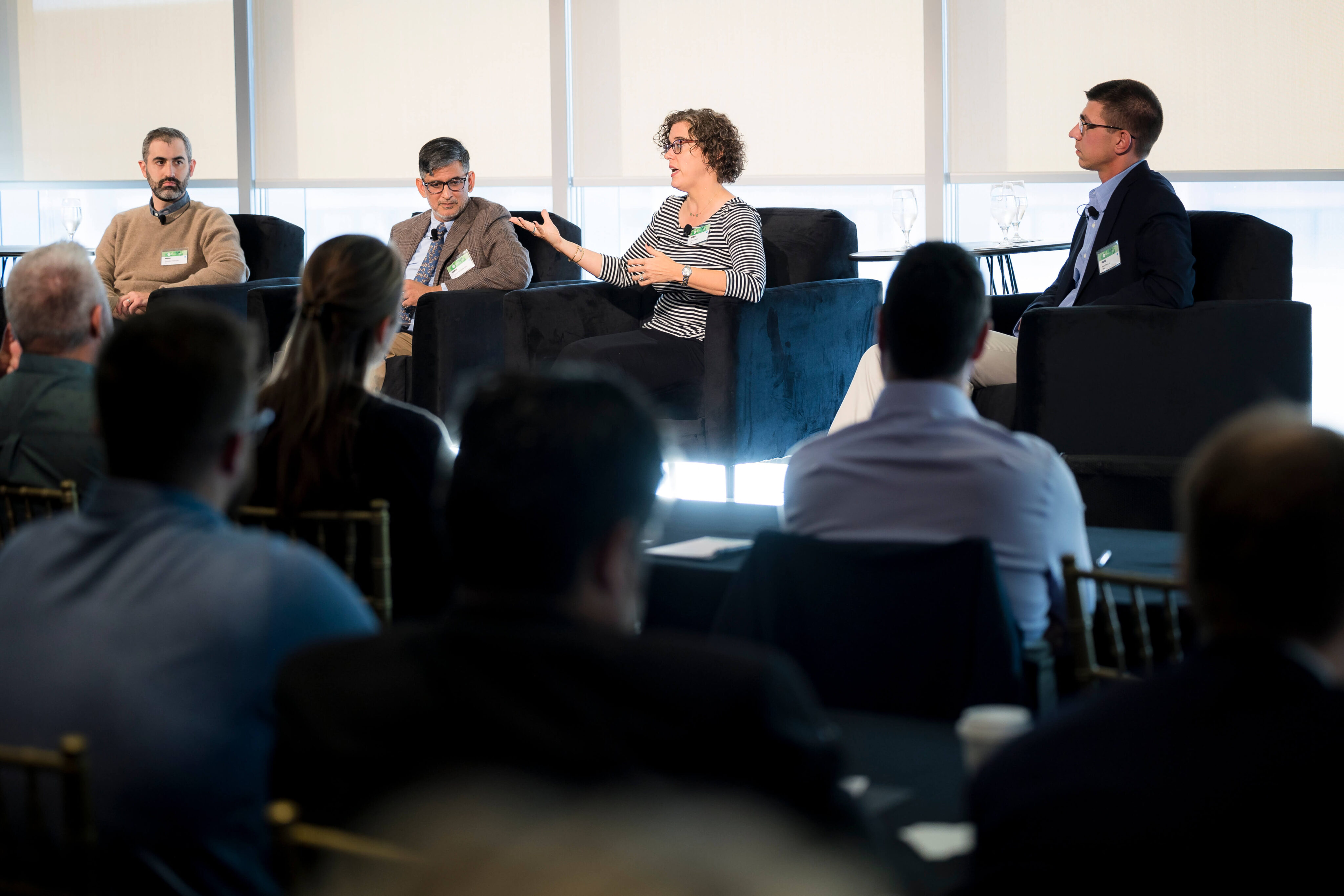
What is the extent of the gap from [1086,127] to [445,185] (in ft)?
7.23

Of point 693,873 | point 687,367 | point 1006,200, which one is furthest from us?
point 1006,200

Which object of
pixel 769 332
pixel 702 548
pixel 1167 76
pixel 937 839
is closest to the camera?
pixel 937 839

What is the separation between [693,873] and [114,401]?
1000 mm

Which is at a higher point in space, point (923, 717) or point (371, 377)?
point (371, 377)

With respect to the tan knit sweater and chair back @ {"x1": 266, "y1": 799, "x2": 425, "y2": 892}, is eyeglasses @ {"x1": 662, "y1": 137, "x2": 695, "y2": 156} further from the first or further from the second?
chair back @ {"x1": 266, "y1": 799, "x2": 425, "y2": 892}

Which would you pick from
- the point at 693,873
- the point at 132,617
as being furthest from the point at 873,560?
the point at 693,873

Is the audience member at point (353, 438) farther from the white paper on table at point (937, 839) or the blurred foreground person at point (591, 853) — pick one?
the blurred foreground person at point (591, 853)

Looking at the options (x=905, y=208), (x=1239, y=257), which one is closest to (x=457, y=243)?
(x=905, y=208)

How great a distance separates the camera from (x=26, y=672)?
119 cm

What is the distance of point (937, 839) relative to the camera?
1.10m

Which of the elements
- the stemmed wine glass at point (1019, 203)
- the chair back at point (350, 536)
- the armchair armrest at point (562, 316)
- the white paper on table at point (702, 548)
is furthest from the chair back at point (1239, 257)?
the chair back at point (350, 536)

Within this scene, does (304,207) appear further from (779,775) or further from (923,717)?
(779,775)

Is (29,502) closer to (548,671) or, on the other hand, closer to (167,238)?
(548,671)

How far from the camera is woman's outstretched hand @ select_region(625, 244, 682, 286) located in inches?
172
